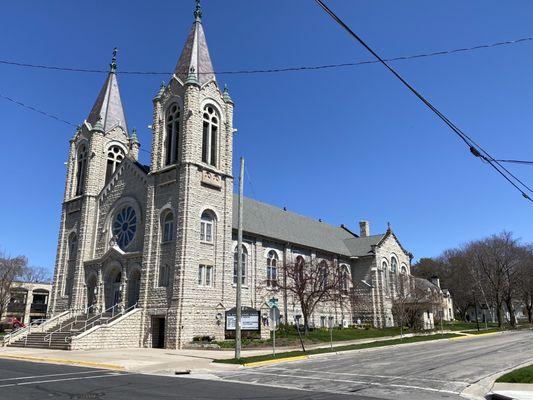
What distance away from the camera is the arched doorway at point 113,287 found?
37781 millimetres

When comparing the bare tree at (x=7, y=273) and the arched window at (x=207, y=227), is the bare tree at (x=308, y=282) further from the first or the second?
the bare tree at (x=7, y=273)

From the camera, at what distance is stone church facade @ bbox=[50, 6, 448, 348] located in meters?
33.1

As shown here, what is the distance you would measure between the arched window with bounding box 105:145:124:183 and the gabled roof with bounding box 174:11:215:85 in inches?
409

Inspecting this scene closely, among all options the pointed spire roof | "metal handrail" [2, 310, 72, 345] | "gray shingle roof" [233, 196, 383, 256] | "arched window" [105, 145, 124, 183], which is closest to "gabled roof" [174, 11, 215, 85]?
the pointed spire roof

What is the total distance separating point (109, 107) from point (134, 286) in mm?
18341

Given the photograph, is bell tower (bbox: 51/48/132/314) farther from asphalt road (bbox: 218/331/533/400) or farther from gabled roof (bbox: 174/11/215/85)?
asphalt road (bbox: 218/331/533/400)

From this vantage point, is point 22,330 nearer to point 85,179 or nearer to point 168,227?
point 168,227

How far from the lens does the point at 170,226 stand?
115 ft

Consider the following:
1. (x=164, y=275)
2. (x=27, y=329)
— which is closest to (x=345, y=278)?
(x=164, y=275)

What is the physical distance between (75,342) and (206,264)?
31.8 feet

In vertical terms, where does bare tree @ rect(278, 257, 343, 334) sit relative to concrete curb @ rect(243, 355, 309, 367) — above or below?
above

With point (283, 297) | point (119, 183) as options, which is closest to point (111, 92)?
point (119, 183)

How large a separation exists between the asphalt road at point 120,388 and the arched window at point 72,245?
26.3m

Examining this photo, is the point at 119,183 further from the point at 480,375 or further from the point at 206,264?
the point at 480,375
